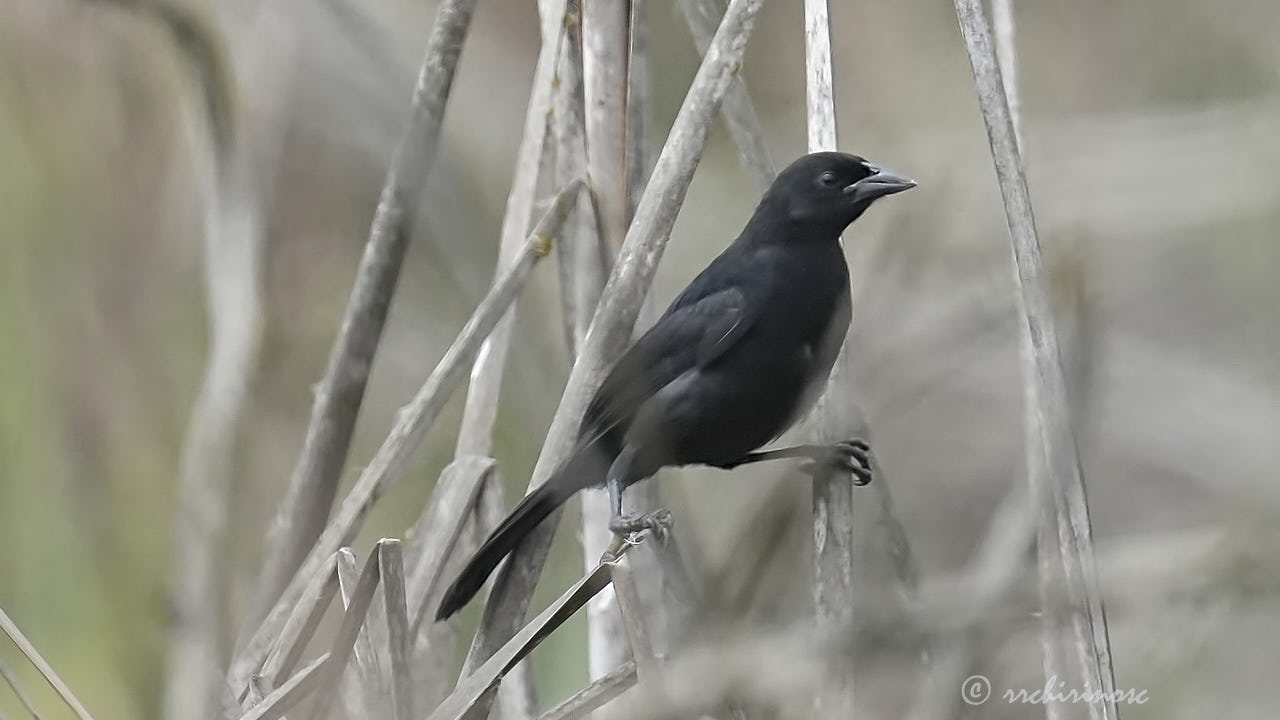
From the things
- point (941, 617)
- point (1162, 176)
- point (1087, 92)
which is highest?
point (1087, 92)

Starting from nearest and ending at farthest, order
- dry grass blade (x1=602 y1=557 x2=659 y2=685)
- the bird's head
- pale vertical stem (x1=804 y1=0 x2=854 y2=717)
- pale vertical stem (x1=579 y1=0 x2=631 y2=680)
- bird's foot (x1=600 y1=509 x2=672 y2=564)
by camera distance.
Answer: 1. dry grass blade (x1=602 y1=557 x2=659 y2=685)
2. pale vertical stem (x1=804 y1=0 x2=854 y2=717)
3. bird's foot (x1=600 y1=509 x2=672 y2=564)
4. pale vertical stem (x1=579 y1=0 x2=631 y2=680)
5. the bird's head

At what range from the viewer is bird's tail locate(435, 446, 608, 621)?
78.7 inches

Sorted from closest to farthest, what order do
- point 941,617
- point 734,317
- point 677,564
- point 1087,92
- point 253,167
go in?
point 941,617 → point 677,564 → point 253,167 → point 734,317 → point 1087,92

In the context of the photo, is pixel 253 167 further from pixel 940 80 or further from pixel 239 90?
pixel 940 80

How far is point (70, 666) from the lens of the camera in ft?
6.68

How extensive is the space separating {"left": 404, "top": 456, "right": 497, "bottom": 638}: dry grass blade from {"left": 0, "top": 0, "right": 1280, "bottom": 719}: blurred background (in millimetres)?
285

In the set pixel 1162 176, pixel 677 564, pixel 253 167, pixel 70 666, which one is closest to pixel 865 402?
pixel 677 564

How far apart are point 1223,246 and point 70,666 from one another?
2.24m

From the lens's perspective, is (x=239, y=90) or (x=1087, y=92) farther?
(x=1087, y=92)

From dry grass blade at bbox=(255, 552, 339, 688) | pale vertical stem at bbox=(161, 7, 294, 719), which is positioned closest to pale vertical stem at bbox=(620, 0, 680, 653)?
dry grass blade at bbox=(255, 552, 339, 688)

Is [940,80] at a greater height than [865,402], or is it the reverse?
[940,80]

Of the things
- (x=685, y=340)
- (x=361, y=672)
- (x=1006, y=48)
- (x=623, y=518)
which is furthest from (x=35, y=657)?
(x=1006, y=48)

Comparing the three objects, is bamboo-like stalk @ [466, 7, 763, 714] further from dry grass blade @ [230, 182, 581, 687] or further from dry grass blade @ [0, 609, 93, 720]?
dry grass blade @ [0, 609, 93, 720]

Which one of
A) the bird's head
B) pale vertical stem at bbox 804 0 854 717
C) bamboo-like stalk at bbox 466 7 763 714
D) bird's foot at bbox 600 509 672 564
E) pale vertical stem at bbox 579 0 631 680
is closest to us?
pale vertical stem at bbox 804 0 854 717
